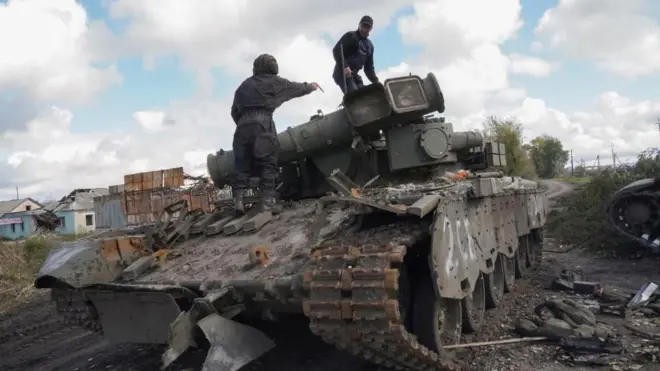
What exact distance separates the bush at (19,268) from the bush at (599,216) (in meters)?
12.6

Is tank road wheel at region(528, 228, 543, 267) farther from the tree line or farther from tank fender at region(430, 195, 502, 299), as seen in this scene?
the tree line

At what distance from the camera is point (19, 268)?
1458 centimetres

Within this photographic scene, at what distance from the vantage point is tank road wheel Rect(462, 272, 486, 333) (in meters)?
6.31

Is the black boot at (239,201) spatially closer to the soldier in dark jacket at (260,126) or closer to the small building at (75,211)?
the soldier in dark jacket at (260,126)

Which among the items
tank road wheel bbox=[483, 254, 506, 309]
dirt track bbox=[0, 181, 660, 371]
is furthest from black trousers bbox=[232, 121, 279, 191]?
tank road wheel bbox=[483, 254, 506, 309]

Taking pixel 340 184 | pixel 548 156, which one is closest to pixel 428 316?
pixel 340 184

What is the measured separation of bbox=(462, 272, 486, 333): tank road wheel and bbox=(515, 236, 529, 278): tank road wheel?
2.90 m

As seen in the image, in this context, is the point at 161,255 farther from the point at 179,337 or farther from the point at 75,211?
the point at 75,211

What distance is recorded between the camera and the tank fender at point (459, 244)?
16.0ft

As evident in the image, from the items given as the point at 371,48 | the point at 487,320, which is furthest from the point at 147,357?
the point at 371,48

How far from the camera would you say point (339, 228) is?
5504 mm

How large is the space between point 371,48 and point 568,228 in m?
9.82

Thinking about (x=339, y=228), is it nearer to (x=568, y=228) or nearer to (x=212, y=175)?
(x=212, y=175)

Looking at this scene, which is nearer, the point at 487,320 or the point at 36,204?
the point at 487,320
